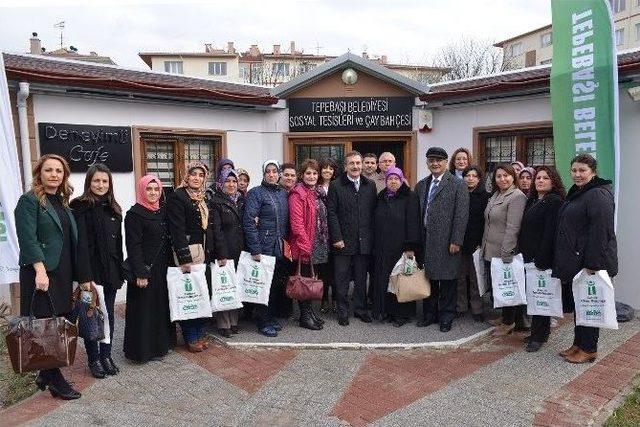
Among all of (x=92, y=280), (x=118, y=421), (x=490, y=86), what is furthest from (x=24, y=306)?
(x=490, y=86)

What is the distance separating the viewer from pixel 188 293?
463cm

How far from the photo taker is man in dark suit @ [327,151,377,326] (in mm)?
5348

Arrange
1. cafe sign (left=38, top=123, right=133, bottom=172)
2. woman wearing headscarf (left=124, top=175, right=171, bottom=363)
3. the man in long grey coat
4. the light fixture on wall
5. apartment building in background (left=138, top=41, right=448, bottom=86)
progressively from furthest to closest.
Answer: apartment building in background (left=138, top=41, right=448, bottom=86) < the light fixture on wall < cafe sign (left=38, top=123, right=133, bottom=172) < the man in long grey coat < woman wearing headscarf (left=124, top=175, right=171, bottom=363)

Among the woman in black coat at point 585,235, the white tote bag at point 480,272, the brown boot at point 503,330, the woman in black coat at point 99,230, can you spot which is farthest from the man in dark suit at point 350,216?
the woman in black coat at point 99,230

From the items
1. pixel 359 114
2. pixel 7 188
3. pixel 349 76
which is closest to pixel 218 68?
pixel 349 76

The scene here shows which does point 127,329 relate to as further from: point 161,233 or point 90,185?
point 90,185

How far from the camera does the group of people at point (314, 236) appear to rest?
3857mm

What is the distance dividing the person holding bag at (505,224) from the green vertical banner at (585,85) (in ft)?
3.49

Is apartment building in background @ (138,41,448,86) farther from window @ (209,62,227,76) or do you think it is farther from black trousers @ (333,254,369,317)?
black trousers @ (333,254,369,317)

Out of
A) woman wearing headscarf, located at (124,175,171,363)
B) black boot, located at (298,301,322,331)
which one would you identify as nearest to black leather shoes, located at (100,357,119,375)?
woman wearing headscarf, located at (124,175,171,363)

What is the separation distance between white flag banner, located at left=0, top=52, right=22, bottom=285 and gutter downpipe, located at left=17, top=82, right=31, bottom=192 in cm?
47

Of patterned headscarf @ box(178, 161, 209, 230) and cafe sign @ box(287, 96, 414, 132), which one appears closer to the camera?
patterned headscarf @ box(178, 161, 209, 230)

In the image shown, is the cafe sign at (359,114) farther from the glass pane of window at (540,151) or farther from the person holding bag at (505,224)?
the person holding bag at (505,224)

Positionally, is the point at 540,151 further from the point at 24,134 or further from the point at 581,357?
the point at 24,134
